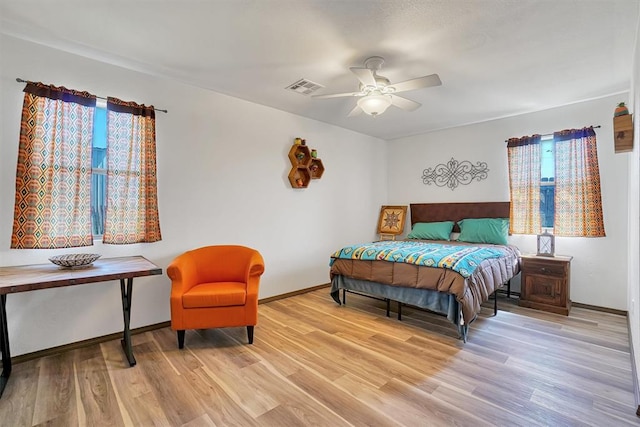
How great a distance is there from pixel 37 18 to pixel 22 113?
0.72 metres

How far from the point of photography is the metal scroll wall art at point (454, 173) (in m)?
4.58

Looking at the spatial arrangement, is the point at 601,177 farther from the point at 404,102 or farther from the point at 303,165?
the point at 303,165

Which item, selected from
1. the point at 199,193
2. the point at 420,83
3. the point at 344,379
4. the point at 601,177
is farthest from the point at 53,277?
the point at 601,177

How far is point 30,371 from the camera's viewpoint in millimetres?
2217

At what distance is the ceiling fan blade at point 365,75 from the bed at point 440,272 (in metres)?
1.71

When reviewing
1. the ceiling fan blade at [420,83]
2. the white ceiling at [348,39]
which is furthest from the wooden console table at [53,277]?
the ceiling fan blade at [420,83]

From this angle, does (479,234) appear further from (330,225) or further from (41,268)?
(41,268)

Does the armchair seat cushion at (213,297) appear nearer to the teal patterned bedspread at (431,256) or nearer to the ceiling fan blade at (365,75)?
the teal patterned bedspread at (431,256)

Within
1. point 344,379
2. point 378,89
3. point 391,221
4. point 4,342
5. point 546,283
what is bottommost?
point 344,379

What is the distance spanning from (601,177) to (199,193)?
4.72 metres

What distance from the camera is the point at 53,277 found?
1.98 meters

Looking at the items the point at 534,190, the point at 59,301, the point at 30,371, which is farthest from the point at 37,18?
the point at 534,190

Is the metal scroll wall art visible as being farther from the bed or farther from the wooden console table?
the wooden console table

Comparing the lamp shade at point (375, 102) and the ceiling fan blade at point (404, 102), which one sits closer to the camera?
the lamp shade at point (375, 102)
